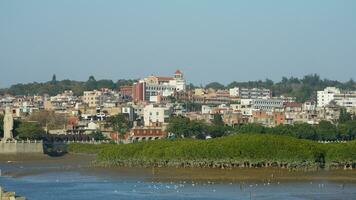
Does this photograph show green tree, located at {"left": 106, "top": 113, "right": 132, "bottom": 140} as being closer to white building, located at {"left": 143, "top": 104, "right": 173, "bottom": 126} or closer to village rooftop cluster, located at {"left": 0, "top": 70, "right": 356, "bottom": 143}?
village rooftop cluster, located at {"left": 0, "top": 70, "right": 356, "bottom": 143}

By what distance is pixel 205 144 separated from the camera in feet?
236

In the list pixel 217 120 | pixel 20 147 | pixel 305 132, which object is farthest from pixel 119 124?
pixel 20 147

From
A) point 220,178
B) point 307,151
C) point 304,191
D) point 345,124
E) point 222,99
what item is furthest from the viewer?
point 222,99

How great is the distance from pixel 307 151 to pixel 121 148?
1300cm

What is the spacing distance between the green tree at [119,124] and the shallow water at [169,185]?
43.9 metres

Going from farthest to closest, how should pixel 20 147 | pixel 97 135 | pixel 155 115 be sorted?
pixel 155 115
pixel 97 135
pixel 20 147

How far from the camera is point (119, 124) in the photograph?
121438 mm

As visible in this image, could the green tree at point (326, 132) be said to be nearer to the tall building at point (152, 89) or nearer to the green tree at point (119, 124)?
the green tree at point (119, 124)

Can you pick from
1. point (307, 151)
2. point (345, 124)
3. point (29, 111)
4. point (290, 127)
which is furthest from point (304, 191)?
point (29, 111)

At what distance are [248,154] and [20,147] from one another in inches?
1057

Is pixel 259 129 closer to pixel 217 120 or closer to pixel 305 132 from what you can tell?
pixel 305 132

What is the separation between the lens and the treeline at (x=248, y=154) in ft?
226

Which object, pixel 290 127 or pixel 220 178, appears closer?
pixel 220 178

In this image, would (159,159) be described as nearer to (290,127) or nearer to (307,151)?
(307,151)
